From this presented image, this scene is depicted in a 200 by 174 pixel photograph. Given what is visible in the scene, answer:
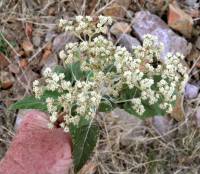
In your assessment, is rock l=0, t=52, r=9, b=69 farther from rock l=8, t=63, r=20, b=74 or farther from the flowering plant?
the flowering plant

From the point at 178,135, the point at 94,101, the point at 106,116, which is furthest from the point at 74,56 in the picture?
the point at 178,135

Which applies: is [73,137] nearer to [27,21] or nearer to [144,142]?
[144,142]

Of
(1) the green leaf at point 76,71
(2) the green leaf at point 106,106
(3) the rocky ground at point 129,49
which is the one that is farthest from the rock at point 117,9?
(2) the green leaf at point 106,106

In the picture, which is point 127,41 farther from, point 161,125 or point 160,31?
point 161,125

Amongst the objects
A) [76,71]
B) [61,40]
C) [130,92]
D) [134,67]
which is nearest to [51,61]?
[61,40]

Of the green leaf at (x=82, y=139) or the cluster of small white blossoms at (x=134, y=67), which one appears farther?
the green leaf at (x=82, y=139)

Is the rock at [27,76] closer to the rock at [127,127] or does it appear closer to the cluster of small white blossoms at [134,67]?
the rock at [127,127]

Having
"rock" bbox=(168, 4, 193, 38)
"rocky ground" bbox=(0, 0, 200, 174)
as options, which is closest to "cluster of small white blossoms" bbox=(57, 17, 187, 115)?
"rocky ground" bbox=(0, 0, 200, 174)
